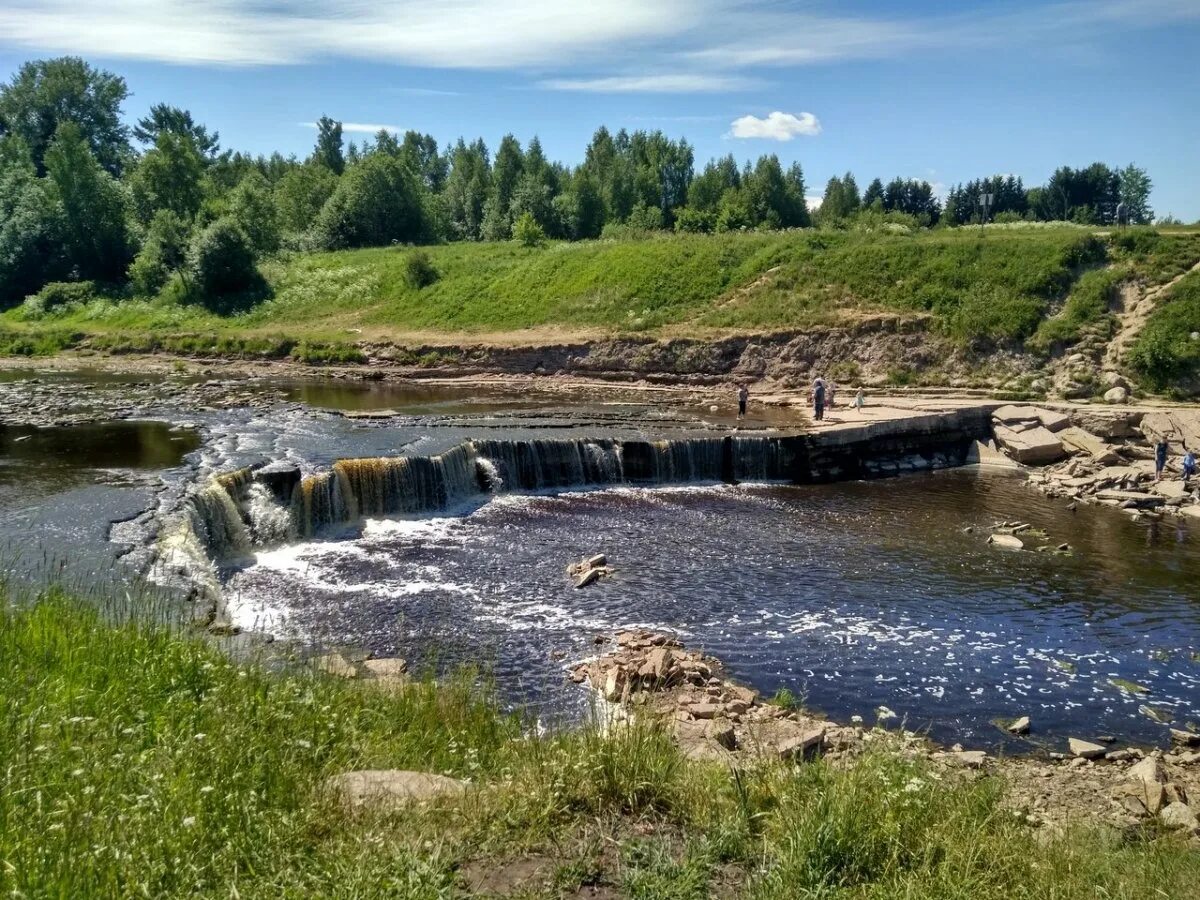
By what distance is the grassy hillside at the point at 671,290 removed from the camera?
3450 centimetres

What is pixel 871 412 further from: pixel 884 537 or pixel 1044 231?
pixel 1044 231

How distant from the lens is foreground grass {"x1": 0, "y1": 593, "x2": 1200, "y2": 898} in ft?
14.9

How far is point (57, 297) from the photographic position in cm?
5253

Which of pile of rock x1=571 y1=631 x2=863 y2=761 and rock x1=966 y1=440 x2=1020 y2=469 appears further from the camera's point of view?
rock x1=966 y1=440 x2=1020 y2=469

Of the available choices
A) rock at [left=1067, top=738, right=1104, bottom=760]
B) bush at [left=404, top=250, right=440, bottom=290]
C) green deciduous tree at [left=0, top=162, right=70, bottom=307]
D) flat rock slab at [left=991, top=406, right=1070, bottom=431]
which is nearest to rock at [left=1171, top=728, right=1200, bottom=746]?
rock at [left=1067, top=738, right=1104, bottom=760]

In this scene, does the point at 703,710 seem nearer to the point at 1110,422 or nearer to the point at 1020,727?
the point at 1020,727

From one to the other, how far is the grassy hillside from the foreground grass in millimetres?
30405

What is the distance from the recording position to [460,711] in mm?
7992

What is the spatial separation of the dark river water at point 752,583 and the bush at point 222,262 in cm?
2686

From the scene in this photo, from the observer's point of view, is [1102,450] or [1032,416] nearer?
[1102,450]

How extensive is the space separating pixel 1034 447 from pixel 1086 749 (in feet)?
54.5

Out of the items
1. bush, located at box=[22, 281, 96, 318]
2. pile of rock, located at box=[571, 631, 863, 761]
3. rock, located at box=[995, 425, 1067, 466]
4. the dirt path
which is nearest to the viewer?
pile of rock, located at box=[571, 631, 863, 761]

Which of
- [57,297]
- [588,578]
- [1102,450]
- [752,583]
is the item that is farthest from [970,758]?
[57,297]

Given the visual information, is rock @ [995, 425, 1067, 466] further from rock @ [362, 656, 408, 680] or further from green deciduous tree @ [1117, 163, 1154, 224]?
green deciduous tree @ [1117, 163, 1154, 224]
